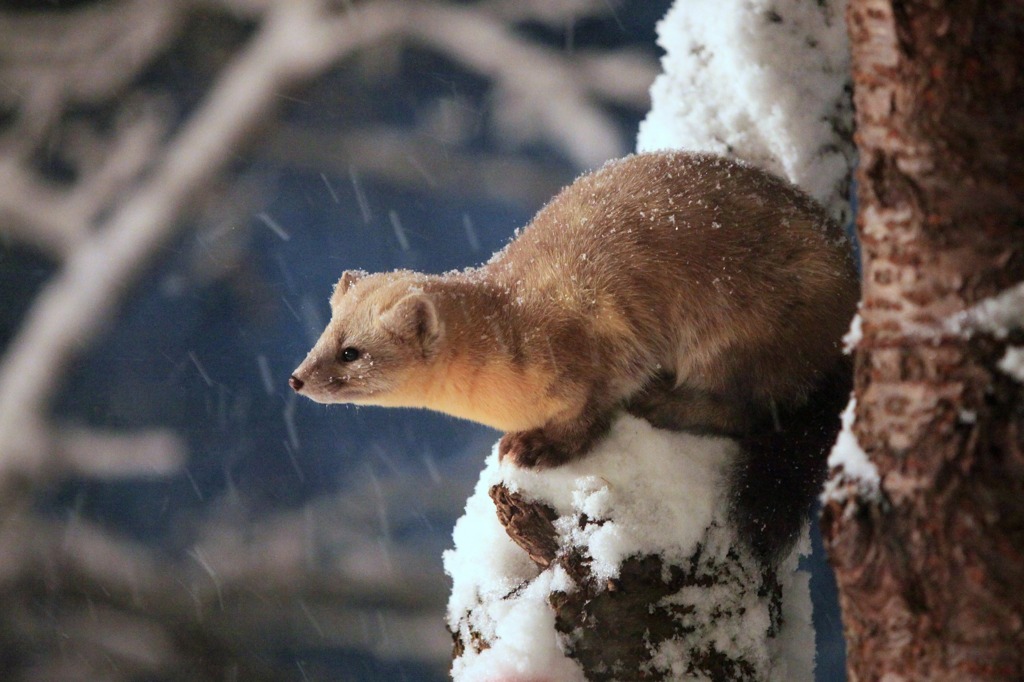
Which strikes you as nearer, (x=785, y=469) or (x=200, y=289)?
(x=785, y=469)

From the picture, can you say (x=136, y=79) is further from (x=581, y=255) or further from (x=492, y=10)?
(x=581, y=255)

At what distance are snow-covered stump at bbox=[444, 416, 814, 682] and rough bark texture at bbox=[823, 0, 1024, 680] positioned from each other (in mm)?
544

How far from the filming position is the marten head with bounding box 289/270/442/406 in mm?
1722

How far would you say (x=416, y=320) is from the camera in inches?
68.2

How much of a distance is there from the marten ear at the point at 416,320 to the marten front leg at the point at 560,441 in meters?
0.24

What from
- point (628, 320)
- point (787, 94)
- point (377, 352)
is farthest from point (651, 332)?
point (787, 94)

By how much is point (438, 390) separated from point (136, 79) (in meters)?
2.20

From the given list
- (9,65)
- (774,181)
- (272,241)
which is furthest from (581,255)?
(9,65)

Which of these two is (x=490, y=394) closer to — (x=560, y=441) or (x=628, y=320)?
(x=560, y=441)

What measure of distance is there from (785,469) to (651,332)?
31 centimetres

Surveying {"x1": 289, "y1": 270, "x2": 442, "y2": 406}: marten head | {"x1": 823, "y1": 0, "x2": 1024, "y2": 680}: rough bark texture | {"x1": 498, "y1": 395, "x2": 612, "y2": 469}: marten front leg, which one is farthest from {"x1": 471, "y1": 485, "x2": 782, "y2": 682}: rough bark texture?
{"x1": 823, "y1": 0, "x2": 1024, "y2": 680}: rough bark texture

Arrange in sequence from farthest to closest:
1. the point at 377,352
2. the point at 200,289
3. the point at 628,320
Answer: the point at 200,289
the point at 377,352
the point at 628,320

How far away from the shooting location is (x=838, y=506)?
3.06 ft

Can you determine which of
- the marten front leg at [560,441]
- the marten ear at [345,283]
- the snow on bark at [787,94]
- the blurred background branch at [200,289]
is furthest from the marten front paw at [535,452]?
the blurred background branch at [200,289]
